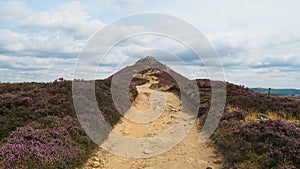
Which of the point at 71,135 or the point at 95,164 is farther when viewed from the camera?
the point at 71,135

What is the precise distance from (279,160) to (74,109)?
10366 millimetres

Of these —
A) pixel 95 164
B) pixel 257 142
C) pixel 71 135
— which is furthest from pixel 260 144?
pixel 71 135

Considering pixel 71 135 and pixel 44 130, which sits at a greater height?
pixel 44 130

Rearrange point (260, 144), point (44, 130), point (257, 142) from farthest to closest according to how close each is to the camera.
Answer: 1. point (44, 130)
2. point (257, 142)
3. point (260, 144)

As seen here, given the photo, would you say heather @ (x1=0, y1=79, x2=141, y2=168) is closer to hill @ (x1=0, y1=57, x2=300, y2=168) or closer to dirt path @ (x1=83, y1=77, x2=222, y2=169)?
hill @ (x1=0, y1=57, x2=300, y2=168)

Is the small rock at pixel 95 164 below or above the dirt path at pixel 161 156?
below

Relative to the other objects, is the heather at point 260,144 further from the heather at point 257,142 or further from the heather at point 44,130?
the heather at point 44,130

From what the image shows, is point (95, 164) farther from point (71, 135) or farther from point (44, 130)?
point (44, 130)

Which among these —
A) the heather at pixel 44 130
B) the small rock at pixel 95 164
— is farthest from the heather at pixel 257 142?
the heather at pixel 44 130

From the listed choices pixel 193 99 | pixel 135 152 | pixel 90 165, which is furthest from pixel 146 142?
pixel 193 99

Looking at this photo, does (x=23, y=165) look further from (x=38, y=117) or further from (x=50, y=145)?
(x=38, y=117)

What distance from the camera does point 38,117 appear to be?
44.5ft

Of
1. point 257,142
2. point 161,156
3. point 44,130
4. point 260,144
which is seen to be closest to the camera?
point 260,144

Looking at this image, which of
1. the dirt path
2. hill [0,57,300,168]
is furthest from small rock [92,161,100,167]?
hill [0,57,300,168]
